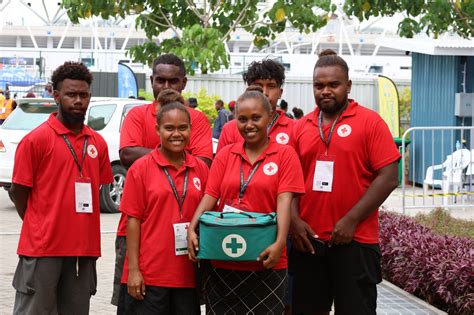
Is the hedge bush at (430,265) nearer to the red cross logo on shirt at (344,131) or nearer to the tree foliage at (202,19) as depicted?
the red cross logo on shirt at (344,131)

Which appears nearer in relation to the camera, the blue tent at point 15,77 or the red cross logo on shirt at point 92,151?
the red cross logo on shirt at point 92,151

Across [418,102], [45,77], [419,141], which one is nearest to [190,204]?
[419,141]

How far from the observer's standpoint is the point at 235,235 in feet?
17.3

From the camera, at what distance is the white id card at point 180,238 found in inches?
225

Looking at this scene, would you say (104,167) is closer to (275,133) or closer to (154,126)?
(154,126)

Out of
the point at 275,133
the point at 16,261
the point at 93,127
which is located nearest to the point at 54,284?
the point at 275,133

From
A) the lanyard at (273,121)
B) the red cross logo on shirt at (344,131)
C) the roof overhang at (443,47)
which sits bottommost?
the red cross logo on shirt at (344,131)

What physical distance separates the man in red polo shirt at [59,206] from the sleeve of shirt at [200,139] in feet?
2.08

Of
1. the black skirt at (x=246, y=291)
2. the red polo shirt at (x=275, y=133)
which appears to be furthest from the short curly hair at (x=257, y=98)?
the black skirt at (x=246, y=291)

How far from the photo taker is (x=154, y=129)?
6.48m

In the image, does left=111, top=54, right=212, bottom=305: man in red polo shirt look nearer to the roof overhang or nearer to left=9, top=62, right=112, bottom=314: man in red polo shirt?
left=9, top=62, right=112, bottom=314: man in red polo shirt

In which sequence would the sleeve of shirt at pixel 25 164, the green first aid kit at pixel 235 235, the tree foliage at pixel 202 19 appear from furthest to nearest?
1. the tree foliage at pixel 202 19
2. the sleeve of shirt at pixel 25 164
3. the green first aid kit at pixel 235 235

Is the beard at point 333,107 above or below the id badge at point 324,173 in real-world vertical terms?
above

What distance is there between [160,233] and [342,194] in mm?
1054
